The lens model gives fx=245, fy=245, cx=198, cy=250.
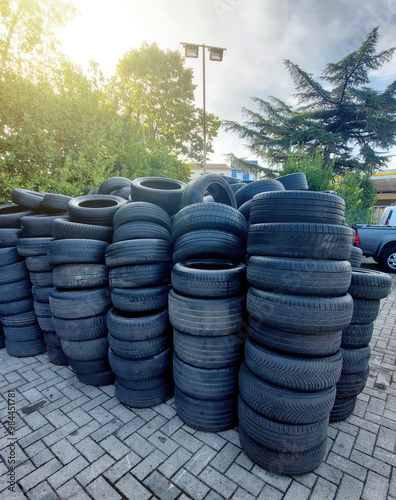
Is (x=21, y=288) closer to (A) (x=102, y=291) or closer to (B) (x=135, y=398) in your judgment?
(A) (x=102, y=291)

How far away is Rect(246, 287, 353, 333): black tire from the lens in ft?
6.63

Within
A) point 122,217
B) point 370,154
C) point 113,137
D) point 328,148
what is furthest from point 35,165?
point 370,154

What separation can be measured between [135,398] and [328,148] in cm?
2621

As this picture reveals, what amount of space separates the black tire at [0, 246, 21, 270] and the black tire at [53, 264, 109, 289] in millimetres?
1541

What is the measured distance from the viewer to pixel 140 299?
302 cm

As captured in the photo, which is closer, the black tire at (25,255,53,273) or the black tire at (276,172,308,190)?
the black tire at (25,255,53,273)

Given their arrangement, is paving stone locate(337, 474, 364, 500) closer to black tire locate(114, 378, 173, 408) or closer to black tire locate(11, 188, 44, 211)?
black tire locate(114, 378, 173, 408)

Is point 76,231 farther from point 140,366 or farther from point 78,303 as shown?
point 140,366

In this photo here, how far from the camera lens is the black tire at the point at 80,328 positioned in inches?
132

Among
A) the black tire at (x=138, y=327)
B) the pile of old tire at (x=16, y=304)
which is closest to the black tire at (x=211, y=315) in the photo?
the black tire at (x=138, y=327)

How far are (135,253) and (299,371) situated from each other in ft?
7.01

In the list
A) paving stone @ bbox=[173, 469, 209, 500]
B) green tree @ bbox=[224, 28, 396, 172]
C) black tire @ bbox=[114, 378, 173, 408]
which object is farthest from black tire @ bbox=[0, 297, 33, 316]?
green tree @ bbox=[224, 28, 396, 172]

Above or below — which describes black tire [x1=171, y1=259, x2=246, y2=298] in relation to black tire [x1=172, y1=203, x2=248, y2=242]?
below

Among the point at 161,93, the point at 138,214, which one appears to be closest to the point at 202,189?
the point at 138,214
